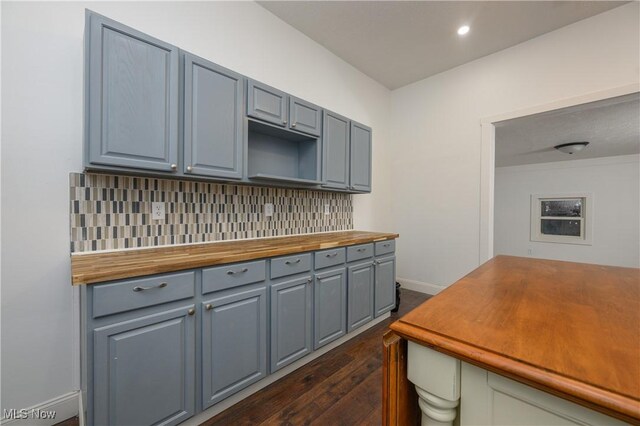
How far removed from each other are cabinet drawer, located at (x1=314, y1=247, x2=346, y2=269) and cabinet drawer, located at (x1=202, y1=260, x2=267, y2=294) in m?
0.50

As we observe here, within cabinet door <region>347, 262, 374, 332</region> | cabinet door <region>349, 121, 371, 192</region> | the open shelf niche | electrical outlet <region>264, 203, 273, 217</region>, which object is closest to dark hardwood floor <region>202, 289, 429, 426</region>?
cabinet door <region>347, 262, 374, 332</region>

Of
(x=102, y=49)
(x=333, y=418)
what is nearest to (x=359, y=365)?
(x=333, y=418)

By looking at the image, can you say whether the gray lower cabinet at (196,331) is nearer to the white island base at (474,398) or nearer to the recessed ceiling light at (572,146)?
the white island base at (474,398)

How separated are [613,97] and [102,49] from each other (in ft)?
13.1

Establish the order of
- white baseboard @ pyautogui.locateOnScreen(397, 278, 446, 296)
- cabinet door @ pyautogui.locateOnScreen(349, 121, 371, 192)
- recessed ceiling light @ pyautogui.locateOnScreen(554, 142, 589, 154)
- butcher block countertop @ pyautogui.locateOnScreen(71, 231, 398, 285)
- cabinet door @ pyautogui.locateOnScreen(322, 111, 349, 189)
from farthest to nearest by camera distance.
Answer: recessed ceiling light @ pyautogui.locateOnScreen(554, 142, 589, 154), white baseboard @ pyautogui.locateOnScreen(397, 278, 446, 296), cabinet door @ pyautogui.locateOnScreen(349, 121, 371, 192), cabinet door @ pyautogui.locateOnScreen(322, 111, 349, 189), butcher block countertop @ pyautogui.locateOnScreen(71, 231, 398, 285)

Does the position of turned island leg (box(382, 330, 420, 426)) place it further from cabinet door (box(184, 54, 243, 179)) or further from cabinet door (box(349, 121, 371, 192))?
cabinet door (box(349, 121, 371, 192))

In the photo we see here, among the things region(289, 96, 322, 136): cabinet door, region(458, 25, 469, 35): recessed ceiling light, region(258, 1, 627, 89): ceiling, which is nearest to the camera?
region(289, 96, 322, 136): cabinet door

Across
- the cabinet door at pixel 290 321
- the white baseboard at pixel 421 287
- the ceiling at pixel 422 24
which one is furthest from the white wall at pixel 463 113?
the cabinet door at pixel 290 321

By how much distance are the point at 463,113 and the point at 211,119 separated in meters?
3.14

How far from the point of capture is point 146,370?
51.8 inches

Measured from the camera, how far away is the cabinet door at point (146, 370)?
1208 mm

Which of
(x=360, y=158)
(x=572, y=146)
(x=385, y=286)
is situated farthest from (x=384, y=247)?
(x=572, y=146)

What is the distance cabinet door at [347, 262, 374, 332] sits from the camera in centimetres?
246

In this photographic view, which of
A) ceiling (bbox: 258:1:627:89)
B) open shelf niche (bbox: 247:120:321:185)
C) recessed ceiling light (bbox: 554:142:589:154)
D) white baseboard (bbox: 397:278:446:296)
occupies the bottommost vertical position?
white baseboard (bbox: 397:278:446:296)
